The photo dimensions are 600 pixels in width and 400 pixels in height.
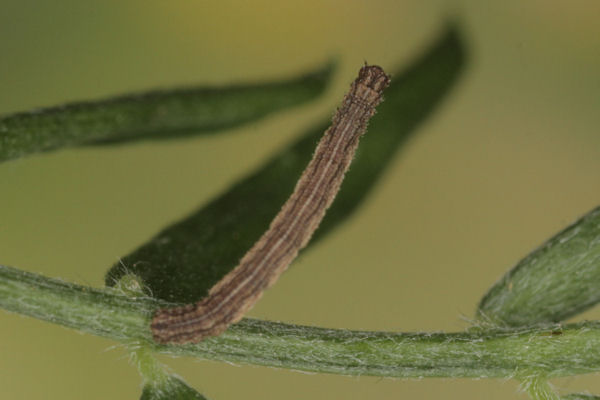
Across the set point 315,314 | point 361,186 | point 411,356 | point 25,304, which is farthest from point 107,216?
point 411,356

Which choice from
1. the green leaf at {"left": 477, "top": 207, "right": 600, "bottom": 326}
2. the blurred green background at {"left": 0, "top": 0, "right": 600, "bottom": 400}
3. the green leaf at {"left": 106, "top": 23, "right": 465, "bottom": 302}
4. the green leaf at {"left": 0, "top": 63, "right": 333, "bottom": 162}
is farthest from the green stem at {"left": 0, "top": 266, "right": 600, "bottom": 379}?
the blurred green background at {"left": 0, "top": 0, "right": 600, "bottom": 400}

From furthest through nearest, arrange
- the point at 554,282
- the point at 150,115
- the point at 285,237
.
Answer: the point at 150,115 → the point at 554,282 → the point at 285,237

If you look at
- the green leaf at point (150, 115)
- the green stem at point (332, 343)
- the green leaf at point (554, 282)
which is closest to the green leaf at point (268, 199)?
the green stem at point (332, 343)

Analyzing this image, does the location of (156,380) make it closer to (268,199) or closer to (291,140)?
(268,199)

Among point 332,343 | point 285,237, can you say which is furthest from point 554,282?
point 285,237

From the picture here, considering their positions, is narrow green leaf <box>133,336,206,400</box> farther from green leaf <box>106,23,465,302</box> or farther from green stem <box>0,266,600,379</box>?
green leaf <box>106,23,465,302</box>

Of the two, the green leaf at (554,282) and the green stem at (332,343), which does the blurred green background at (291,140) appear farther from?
the green stem at (332,343)

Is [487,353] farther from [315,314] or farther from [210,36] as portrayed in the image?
[210,36]
